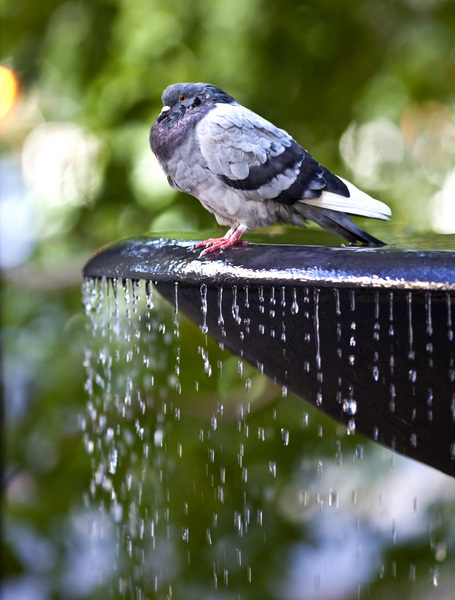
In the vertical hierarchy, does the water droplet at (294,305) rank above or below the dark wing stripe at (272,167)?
below

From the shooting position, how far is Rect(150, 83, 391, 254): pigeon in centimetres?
131

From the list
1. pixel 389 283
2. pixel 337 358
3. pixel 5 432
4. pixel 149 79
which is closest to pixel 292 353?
pixel 337 358

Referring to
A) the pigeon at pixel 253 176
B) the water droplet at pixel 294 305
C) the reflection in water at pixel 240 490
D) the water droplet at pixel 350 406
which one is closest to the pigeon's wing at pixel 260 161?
the pigeon at pixel 253 176

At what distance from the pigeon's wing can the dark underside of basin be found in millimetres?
174

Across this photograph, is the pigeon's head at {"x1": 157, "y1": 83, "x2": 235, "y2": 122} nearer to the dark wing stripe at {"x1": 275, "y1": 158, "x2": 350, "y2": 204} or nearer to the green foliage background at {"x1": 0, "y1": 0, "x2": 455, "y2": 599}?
the dark wing stripe at {"x1": 275, "y1": 158, "x2": 350, "y2": 204}

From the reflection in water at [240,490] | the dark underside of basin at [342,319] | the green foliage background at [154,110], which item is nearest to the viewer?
the dark underside of basin at [342,319]

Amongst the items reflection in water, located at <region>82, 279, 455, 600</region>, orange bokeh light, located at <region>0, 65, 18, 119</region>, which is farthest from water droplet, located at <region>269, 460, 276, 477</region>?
orange bokeh light, located at <region>0, 65, 18, 119</region>

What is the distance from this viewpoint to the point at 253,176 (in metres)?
1.32

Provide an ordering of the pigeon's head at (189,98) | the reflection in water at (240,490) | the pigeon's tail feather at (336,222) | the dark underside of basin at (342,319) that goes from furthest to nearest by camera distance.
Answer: the reflection in water at (240,490) < the pigeon's head at (189,98) < the pigeon's tail feather at (336,222) < the dark underside of basin at (342,319)

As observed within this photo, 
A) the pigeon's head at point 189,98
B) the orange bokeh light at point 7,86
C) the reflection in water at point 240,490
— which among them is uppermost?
the orange bokeh light at point 7,86

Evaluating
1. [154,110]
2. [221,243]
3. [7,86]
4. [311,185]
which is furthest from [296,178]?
[7,86]

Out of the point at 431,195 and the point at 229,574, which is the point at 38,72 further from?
the point at 229,574

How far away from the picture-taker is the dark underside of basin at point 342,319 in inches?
39.0

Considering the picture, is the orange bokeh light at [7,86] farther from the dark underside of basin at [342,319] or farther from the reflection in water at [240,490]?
the dark underside of basin at [342,319]
